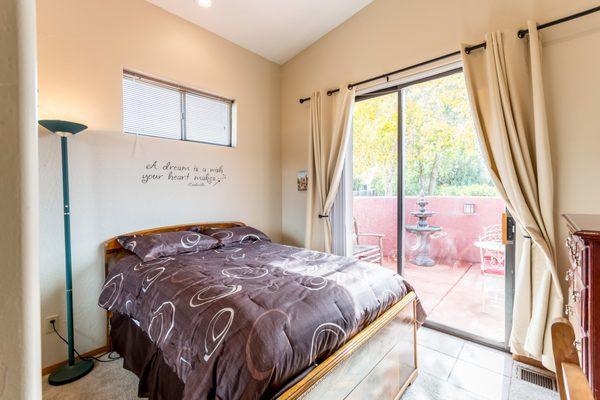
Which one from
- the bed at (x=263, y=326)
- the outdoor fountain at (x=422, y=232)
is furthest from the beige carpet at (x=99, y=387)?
the outdoor fountain at (x=422, y=232)

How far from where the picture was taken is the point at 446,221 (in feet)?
8.89

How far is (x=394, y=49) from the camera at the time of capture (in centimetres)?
273

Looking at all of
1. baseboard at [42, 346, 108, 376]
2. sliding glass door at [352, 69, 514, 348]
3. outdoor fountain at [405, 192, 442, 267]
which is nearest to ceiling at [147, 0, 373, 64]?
sliding glass door at [352, 69, 514, 348]

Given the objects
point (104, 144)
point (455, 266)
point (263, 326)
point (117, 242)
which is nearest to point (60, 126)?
point (104, 144)

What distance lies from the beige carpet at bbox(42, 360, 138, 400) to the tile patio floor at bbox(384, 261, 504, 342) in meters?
2.53

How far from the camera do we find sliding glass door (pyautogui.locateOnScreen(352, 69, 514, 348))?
8.02ft

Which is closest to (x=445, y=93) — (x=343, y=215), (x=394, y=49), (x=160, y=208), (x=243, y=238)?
(x=394, y=49)

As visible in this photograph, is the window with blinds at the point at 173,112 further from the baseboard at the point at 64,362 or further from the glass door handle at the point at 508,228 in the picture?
the glass door handle at the point at 508,228

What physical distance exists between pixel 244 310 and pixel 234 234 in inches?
65.0

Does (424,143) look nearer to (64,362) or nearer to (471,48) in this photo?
(471,48)

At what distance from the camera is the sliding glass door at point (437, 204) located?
2443 mm

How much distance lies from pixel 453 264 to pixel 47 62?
154 inches

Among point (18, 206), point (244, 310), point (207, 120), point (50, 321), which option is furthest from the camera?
point (207, 120)

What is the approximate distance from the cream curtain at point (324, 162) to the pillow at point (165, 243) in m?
1.26
